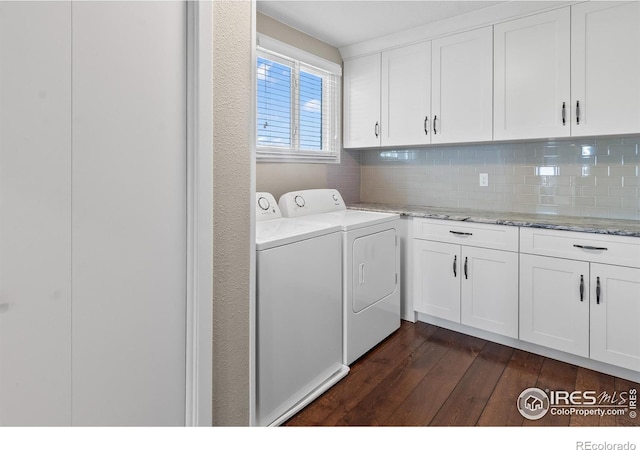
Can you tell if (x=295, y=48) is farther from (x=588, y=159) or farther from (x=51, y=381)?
(x=51, y=381)

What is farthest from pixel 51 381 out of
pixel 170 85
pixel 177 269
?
pixel 170 85

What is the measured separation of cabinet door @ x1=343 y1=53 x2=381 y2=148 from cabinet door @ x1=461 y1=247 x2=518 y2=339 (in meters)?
1.36

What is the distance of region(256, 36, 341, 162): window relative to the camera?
9.37 feet

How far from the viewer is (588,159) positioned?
2.70 metres

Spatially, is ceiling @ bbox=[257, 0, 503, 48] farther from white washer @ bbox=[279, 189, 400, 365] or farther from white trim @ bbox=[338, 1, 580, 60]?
white washer @ bbox=[279, 189, 400, 365]

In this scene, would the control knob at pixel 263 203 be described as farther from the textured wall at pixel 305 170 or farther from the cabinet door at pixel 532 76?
the cabinet door at pixel 532 76

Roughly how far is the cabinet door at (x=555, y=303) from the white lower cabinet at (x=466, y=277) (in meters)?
0.07

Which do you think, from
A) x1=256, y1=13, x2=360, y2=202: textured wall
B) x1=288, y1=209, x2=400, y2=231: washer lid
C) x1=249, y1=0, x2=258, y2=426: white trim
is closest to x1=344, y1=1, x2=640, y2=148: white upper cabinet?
x1=256, y1=13, x2=360, y2=202: textured wall

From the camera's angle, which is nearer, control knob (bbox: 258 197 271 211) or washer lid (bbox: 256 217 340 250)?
washer lid (bbox: 256 217 340 250)

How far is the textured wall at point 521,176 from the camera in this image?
260 cm

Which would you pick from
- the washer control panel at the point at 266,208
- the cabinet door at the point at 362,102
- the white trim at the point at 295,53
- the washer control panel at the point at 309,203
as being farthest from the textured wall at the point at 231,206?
the cabinet door at the point at 362,102

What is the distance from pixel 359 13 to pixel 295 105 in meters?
0.82

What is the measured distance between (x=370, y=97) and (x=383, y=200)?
99 centimetres

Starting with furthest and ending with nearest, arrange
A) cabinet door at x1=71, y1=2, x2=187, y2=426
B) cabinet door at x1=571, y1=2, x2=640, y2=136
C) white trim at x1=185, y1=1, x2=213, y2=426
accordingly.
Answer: cabinet door at x1=571, y1=2, x2=640, y2=136 < white trim at x1=185, y1=1, x2=213, y2=426 < cabinet door at x1=71, y1=2, x2=187, y2=426
